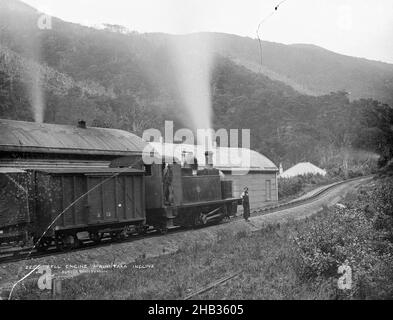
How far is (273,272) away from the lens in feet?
34.5

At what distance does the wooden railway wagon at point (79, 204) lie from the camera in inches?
508

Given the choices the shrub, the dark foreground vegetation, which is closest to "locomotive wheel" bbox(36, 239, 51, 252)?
the dark foreground vegetation

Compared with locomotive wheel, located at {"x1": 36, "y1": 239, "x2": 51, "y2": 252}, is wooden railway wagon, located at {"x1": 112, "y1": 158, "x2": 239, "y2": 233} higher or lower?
higher

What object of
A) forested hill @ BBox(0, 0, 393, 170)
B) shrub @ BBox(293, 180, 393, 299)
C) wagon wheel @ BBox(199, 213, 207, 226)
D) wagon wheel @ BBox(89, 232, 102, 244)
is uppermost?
forested hill @ BBox(0, 0, 393, 170)

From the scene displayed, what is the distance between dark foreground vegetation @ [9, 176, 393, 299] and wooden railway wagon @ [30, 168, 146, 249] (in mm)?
2471

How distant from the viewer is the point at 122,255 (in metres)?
13.3

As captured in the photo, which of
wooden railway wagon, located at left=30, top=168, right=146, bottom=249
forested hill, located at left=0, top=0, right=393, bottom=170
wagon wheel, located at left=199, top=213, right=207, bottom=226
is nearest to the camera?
wooden railway wagon, located at left=30, top=168, right=146, bottom=249

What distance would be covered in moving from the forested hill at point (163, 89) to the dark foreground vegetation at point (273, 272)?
34705 mm

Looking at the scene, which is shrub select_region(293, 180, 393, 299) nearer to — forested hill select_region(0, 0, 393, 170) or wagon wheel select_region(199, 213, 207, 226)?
wagon wheel select_region(199, 213, 207, 226)

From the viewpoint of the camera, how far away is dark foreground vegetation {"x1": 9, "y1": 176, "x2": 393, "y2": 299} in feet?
28.7

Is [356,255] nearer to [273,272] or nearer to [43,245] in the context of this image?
[273,272]

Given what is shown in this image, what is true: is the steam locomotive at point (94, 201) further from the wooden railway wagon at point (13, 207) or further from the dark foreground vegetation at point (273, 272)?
the dark foreground vegetation at point (273, 272)

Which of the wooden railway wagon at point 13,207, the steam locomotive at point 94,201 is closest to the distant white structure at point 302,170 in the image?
the steam locomotive at point 94,201

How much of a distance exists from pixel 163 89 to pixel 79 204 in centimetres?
6835
